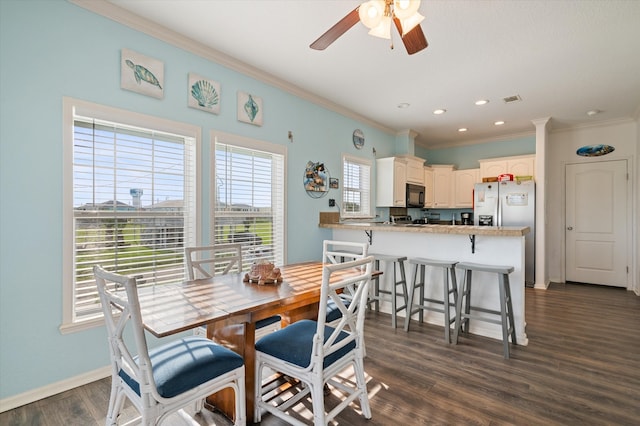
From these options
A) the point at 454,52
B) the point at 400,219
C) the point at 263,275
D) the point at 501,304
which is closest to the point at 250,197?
the point at 263,275

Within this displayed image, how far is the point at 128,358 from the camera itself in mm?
1307

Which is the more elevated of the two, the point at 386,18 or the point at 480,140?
the point at 480,140

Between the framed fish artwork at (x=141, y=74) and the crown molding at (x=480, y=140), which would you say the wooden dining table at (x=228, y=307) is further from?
the crown molding at (x=480, y=140)

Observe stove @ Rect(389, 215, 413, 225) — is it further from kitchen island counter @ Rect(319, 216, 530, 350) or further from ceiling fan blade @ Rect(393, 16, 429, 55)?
ceiling fan blade @ Rect(393, 16, 429, 55)

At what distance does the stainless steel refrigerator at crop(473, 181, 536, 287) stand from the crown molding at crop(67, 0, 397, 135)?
322cm

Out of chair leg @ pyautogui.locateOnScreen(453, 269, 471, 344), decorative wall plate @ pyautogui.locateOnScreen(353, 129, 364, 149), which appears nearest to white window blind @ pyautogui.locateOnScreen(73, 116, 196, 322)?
chair leg @ pyautogui.locateOnScreen(453, 269, 471, 344)

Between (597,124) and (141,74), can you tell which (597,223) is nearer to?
(597,124)

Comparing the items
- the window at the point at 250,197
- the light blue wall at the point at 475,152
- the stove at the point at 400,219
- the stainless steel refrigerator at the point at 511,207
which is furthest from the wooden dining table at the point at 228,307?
the light blue wall at the point at 475,152

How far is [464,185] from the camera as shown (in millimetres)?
6250

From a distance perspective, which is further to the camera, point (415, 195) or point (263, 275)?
point (415, 195)

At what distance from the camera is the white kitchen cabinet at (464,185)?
6.13 meters

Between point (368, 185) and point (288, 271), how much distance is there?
3.04m

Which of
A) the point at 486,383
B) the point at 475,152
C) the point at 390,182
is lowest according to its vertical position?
the point at 486,383

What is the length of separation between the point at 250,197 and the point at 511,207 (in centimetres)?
432
